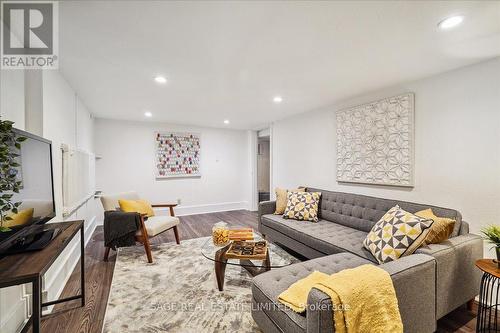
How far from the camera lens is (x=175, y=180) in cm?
509

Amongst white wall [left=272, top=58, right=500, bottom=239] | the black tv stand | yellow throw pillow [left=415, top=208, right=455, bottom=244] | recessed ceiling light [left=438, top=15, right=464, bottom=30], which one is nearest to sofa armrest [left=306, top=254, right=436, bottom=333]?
yellow throw pillow [left=415, top=208, right=455, bottom=244]

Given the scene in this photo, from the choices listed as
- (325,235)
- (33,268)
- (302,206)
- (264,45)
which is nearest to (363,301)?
(325,235)

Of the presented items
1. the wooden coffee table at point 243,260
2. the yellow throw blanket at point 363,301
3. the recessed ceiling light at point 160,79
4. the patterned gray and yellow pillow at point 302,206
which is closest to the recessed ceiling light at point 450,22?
the yellow throw blanket at point 363,301

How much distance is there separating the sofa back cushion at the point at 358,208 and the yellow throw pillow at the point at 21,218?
118 inches

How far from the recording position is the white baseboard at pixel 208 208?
5.12 metres

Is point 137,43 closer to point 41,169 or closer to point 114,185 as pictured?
point 41,169

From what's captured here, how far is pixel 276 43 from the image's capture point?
5.52ft

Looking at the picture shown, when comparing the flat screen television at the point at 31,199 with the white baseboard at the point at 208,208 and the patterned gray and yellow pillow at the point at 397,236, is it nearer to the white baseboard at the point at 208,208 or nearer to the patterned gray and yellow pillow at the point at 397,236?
the patterned gray and yellow pillow at the point at 397,236

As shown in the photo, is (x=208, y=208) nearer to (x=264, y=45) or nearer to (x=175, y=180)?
(x=175, y=180)

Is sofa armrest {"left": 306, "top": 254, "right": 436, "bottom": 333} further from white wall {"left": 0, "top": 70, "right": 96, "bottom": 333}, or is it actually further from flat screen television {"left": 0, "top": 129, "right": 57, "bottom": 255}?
white wall {"left": 0, "top": 70, "right": 96, "bottom": 333}

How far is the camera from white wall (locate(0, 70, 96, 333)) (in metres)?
1.54

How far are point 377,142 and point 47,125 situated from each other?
3.52 meters

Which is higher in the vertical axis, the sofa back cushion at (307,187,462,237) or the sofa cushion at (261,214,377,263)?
the sofa back cushion at (307,187,462,237)

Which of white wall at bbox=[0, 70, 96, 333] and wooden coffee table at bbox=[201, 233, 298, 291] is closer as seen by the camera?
white wall at bbox=[0, 70, 96, 333]
